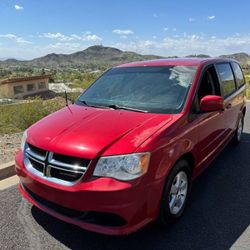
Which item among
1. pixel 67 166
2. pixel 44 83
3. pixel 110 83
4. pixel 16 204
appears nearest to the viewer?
pixel 67 166

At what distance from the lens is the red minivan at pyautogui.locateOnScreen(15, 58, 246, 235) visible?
9.55 feet

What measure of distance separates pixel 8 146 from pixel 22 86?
56.8 m

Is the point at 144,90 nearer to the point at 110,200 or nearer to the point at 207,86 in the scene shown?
the point at 207,86

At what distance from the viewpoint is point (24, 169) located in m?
3.42

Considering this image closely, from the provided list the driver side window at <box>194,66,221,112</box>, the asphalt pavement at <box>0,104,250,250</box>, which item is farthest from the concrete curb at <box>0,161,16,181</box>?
the driver side window at <box>194,66,221,112</box>

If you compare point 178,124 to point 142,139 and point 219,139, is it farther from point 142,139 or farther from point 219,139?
point 219,139

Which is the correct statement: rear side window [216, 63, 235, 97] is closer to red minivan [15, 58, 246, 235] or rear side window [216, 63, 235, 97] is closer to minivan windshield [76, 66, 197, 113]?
red minivan [15, 58, 246, 235]

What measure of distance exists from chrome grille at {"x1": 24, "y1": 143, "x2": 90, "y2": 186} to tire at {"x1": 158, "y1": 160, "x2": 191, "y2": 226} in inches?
34.5

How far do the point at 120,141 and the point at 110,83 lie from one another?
70.1 inches

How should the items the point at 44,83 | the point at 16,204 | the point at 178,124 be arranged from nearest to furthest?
the point at 178,124, the point at 16,204, the point at 44,83

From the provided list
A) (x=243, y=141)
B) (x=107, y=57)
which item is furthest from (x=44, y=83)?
(x=107, y=57)

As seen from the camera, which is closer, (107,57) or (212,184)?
(212,184)

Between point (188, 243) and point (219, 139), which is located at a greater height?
point (219, 139)

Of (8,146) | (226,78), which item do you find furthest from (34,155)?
(226,78)
